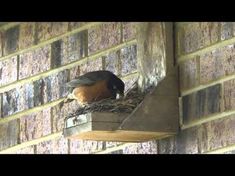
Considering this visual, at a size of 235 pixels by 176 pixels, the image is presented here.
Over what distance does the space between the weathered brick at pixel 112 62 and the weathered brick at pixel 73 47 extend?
0.59 ft

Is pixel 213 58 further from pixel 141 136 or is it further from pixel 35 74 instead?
pixel 35 74

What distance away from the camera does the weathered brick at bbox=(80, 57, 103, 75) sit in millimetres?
3162

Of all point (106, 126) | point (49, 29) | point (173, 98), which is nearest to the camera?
point (106, 126)

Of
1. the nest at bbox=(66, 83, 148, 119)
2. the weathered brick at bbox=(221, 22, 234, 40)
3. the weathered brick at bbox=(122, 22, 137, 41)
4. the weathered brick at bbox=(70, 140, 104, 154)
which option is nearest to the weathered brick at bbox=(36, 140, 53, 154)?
the weathered brick at bbox=(70, 140, 104, 154)

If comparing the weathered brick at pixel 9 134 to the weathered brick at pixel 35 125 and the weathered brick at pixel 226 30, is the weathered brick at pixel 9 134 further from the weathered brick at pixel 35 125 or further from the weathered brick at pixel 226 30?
the weathered brick at pixel 226 30

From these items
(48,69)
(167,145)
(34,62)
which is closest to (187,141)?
(167,145)

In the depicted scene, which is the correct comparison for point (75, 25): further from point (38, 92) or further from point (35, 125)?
point (35, 125)

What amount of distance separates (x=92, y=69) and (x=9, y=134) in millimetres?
650

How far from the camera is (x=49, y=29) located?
3.50 m

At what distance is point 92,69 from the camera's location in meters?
3.20

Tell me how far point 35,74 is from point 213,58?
126cm

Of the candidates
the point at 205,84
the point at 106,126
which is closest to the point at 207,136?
the point at 205,84

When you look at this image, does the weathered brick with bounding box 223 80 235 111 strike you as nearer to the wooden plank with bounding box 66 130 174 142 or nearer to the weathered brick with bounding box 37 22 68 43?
the wooden plank with bounding box 66 130 174 142

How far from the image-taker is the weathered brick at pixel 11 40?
12.1 ft
